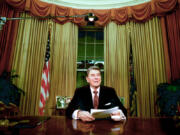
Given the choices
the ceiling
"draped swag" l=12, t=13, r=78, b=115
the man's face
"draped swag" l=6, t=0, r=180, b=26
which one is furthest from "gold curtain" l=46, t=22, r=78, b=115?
the man's face

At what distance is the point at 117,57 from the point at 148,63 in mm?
993

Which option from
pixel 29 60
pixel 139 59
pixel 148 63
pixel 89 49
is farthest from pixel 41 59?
pixel 148 63

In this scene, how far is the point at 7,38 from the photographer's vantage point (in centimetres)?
401

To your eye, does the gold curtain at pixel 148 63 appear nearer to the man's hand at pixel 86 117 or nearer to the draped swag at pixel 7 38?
the man's hand at pixel 86 117

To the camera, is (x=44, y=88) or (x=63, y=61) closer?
(x=44, y=88)

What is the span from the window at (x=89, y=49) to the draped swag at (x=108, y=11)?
0.60m

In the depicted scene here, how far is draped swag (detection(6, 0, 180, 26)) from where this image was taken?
4230 mm

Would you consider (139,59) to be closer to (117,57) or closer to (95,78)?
(117,57)

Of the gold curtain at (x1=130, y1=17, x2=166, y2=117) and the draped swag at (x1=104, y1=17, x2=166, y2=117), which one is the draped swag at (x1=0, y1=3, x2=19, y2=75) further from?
the gold curtain at (x1=130, y1=17, x2=166, y2=117)

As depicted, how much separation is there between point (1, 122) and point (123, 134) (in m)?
0.91

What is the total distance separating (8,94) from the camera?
3328 mm

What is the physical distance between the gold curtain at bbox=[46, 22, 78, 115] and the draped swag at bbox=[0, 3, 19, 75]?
3.89 feet

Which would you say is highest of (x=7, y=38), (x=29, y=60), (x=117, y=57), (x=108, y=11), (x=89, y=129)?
(x=108, y=11)

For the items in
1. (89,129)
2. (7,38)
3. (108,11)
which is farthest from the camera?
(108,11)
